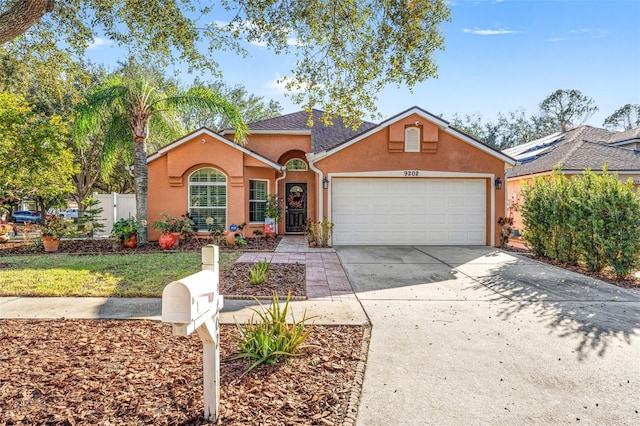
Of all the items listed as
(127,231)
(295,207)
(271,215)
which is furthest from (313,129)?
(127,231)

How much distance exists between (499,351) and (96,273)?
7.80 m

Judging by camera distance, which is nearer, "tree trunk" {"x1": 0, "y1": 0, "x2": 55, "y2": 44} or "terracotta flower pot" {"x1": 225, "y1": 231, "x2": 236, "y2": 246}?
"tree trunk" {"x1": 0, "y1": 0, "x2": 55, "y2": 44}

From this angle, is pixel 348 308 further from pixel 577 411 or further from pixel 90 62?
pixel 90 62

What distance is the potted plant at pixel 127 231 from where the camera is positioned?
472 inches

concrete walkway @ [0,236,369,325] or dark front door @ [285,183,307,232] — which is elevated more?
dark front door @ [285,183,307,232]

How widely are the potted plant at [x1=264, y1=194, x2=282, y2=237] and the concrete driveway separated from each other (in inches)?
282

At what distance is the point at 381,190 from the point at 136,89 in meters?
8.52

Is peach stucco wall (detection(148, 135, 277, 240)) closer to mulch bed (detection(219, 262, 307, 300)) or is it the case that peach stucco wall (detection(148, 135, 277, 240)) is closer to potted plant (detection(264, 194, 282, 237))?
potted plant (detection(264, 194, 282, 237))

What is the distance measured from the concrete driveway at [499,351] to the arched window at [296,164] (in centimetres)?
948

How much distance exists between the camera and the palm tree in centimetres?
1142

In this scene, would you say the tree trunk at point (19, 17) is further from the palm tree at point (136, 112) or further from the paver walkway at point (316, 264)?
the palm tree at point (136, 112)

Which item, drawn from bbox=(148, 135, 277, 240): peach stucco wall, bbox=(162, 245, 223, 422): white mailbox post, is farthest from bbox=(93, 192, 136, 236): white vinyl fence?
bbox=(162, 245, 223, 422): white mailbox post

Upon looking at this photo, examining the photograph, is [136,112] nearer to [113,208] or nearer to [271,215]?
[113,208]

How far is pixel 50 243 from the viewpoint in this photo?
11.6 metres
